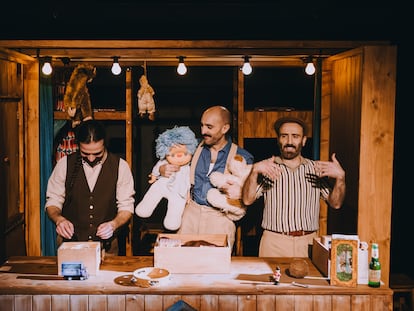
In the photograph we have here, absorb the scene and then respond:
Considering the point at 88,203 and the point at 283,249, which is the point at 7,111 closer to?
the point at 88,203

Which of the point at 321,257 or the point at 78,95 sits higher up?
the point at 78,95

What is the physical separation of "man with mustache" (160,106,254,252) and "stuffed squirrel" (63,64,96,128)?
1.20 metres

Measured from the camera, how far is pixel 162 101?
695 cm

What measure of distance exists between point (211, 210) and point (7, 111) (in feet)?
7.98

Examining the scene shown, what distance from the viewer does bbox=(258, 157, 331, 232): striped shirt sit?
16.3 feet

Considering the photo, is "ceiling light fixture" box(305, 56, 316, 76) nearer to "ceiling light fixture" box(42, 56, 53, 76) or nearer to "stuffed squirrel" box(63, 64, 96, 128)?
"stuffed squirrel" box(63, 64, 96, 128)

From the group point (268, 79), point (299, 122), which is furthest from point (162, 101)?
point (299, 122)

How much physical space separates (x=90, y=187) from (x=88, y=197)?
0.11m

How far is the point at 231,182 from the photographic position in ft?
17.8

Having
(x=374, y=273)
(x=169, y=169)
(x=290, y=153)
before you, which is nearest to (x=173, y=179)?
(x=169, y=169)

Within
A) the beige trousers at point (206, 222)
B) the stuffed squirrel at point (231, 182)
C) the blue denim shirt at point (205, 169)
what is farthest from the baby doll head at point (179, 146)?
the beige trousers at point (206, 222)

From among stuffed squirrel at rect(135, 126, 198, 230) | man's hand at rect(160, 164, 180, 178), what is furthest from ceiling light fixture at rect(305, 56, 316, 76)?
man's hand at rect(160, 164, 180, 178)
